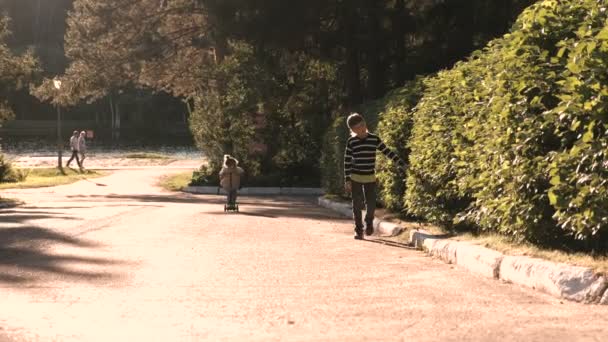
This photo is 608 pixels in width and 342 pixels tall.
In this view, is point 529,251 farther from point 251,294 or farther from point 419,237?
point 419,237

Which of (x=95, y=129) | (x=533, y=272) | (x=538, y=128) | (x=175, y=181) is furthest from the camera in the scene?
(x=95, y=129)

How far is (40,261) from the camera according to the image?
327 inches

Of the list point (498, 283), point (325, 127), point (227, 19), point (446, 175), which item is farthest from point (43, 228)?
point (325, 127)

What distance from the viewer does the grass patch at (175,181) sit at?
93.0 feet

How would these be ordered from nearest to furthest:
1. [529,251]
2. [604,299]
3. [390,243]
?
[604,299], [529,251], [390,243]

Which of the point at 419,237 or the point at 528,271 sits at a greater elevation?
the point at 528,271

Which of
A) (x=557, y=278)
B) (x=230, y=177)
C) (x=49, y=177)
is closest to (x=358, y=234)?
(x=557, y=278)

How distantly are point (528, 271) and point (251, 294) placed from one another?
227 centimetres

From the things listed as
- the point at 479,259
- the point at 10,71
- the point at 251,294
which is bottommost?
the point at 251,294

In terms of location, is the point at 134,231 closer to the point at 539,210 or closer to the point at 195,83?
the point at 539,210

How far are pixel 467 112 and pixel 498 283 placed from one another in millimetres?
2692

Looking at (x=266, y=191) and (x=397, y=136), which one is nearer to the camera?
(x=397, y=136)

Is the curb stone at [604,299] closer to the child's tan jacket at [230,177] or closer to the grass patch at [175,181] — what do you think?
the child's tan jacket at [230,177]

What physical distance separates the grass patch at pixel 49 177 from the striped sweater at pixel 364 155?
18.9 metres
